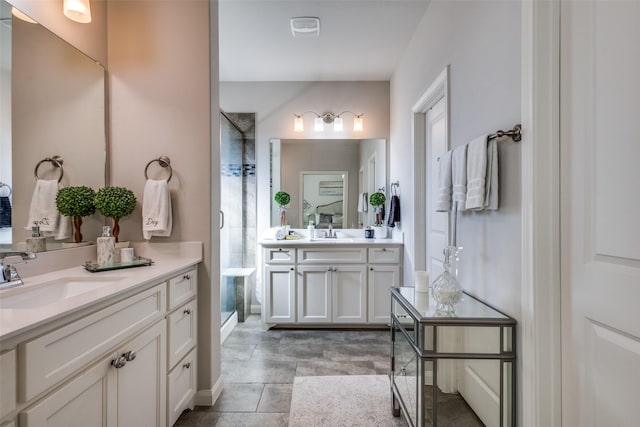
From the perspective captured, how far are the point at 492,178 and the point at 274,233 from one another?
2.54 metres

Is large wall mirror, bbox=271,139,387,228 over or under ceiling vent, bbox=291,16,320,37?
under

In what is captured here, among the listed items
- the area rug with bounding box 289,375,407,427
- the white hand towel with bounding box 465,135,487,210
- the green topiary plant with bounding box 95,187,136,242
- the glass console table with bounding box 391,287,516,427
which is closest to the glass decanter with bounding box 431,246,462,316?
the glass console table with bounding box 391,287,516,427

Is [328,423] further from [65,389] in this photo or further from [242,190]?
[242,190]

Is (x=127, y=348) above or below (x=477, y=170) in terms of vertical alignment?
below

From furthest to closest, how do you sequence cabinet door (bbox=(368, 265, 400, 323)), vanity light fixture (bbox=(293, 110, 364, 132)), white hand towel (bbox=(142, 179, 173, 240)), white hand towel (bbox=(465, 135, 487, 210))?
vanity light fixture (bbox=(293, 110, 364, 132)), cabinet door (bbox=(368, 265, 400, 323)), white hand towel (bbox=(142, 179, 173, 240)), white hand towel (bbox=(465, 135, 487, 210))

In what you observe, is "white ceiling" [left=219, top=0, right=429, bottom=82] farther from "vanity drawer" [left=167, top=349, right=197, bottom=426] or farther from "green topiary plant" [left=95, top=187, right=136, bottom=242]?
"vanity drawer" [left=167, top=349, right=197, bottom=426]

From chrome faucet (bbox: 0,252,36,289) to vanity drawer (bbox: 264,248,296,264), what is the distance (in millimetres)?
1882

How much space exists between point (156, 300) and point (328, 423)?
1171mm

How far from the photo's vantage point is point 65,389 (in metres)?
0.94

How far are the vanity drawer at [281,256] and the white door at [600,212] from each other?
7.44 feet

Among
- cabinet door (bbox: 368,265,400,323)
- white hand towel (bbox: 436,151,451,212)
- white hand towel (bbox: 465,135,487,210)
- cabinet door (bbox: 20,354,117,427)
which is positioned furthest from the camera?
cabinet door (bbox: 368,265,400,323)

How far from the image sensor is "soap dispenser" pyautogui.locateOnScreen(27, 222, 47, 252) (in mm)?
1439

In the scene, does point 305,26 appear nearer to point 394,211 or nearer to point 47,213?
point 394,211

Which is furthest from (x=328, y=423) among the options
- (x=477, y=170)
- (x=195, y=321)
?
(x=477, y=170)
